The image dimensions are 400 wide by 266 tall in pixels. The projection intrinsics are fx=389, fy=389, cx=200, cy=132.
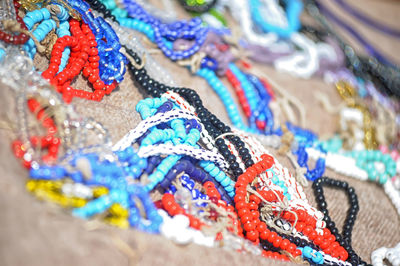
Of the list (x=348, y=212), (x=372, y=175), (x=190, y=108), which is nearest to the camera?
(x=190, y=108)

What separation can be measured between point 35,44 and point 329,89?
88 cm

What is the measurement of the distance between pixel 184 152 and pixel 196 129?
2.5 inches

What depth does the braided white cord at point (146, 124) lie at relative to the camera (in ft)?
1.97

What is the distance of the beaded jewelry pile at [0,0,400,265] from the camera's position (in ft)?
1.74

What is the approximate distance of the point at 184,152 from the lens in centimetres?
64

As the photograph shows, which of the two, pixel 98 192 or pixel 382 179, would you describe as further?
pixel 382 179

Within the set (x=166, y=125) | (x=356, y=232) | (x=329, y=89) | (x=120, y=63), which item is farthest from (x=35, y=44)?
(x=329, y=89)

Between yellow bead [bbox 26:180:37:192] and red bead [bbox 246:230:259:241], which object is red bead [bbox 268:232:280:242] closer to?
red bead [bbox 246:230:259:241]

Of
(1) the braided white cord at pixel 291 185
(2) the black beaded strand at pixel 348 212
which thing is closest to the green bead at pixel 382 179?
(2) the black beaded strand at pixel 348 212

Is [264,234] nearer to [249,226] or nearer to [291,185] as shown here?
[249,226]

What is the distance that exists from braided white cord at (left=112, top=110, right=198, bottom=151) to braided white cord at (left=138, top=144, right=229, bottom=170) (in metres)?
0.02

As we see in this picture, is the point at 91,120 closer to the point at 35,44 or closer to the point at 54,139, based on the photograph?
the point at 54,139

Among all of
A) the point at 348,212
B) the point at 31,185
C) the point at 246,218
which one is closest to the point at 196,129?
the point at 246,218

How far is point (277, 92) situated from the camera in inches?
42.9
